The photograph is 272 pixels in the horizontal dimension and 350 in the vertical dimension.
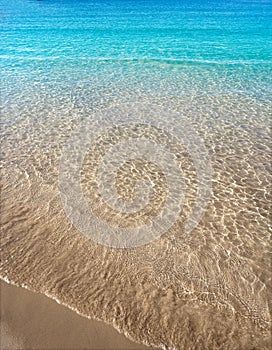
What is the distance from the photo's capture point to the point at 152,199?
739 cm

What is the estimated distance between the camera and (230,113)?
1268cm

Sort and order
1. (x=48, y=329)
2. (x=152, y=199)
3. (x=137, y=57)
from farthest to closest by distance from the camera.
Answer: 1. (x=137, y=57)
2. (x=152, y=199)
3. (x=48, y=329)

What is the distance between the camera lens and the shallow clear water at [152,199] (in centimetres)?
479

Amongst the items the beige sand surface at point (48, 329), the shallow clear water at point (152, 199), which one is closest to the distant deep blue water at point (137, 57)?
the shallow clear water at point (152, 199)

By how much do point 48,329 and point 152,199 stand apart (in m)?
3.88

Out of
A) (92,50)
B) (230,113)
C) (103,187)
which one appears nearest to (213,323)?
(103,187)

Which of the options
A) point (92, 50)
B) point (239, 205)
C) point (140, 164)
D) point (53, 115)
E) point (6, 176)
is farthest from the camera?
point (92, 50)

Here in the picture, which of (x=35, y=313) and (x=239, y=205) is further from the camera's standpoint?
(x=239, y=205)

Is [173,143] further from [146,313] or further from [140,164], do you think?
[146,313]

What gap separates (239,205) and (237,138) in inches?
159

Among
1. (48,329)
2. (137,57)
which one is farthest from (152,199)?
(137,57)

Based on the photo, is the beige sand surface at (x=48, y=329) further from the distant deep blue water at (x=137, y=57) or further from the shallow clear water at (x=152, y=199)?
the distant deep blue water at (x=137, y=57)

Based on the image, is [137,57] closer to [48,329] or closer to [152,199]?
[152,199]

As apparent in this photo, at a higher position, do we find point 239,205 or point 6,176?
point 6,176
